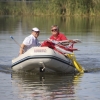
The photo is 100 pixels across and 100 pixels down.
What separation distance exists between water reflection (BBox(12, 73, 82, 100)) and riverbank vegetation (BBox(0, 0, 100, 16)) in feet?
107

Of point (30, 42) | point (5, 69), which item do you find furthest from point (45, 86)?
point (5, 69)

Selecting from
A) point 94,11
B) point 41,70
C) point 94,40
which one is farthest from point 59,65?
point 94,11

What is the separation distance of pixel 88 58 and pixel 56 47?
396 cm

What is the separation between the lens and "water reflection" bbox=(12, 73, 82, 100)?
10422 mm

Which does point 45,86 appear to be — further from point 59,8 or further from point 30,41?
point 59,8

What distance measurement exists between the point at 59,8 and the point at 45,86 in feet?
118

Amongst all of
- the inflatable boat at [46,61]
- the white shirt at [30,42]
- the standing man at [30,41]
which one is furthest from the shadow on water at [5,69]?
the white shirt at [30,42]

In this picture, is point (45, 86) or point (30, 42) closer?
point (45, 86)

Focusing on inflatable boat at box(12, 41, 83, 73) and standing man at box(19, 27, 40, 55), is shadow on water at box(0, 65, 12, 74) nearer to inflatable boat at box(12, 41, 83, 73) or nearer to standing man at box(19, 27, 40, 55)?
inflatable boat at box(12, 41, 83, 73)

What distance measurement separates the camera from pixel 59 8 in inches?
1869

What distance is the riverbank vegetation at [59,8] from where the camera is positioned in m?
46.2

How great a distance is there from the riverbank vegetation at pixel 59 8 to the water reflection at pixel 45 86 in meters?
32.7

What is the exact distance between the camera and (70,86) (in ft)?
38.5

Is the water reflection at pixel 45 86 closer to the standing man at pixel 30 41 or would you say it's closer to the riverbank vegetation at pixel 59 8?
the standing man at pixel 30 41
